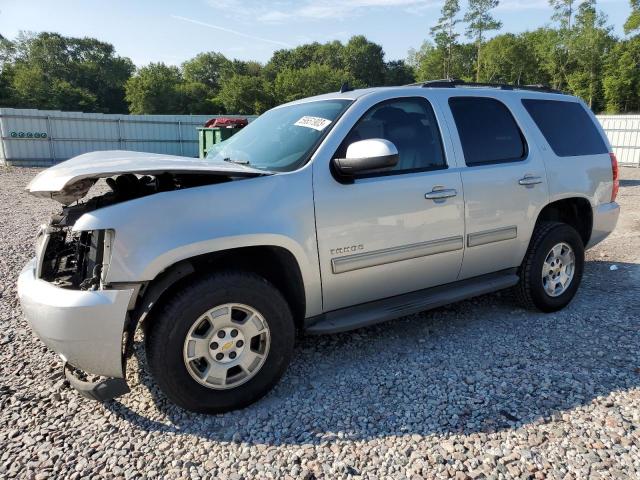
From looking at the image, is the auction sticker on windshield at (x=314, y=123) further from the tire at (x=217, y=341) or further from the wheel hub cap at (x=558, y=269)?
the wheel hub cap at (x=558, y=269)

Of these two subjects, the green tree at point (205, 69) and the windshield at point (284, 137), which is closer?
the windshield at point (284, 137)

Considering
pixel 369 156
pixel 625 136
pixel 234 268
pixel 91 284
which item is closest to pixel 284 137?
pixel 369 156

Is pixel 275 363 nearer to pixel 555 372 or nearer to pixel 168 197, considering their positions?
pixel 168 197

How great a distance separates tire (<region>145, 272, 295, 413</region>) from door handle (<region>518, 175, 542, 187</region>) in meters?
2.32

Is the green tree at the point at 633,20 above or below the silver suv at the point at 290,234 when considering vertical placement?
above

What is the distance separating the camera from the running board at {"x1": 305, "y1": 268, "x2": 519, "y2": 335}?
3.09 m

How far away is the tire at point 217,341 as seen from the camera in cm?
256

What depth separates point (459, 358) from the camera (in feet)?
11.4

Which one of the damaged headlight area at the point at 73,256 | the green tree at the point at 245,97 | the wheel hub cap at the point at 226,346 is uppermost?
the green tree at the point at 245,97

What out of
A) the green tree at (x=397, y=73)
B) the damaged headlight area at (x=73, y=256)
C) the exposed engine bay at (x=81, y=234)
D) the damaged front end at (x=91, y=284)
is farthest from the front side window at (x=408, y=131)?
the green tree at (x=397, y=73)

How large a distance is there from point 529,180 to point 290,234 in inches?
90.1

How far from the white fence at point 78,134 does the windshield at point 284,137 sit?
18776mm

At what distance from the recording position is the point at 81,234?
281 cm

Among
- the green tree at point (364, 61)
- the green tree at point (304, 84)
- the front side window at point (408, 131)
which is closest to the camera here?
the front side window at point (408, 131)
